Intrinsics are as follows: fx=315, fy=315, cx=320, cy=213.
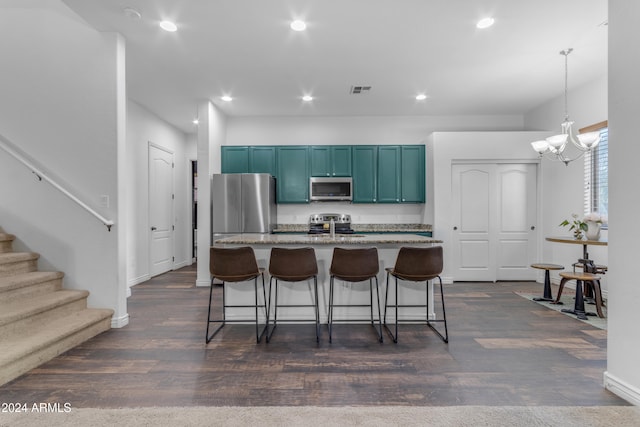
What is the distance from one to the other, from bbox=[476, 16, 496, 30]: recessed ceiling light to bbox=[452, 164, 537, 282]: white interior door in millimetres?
2633

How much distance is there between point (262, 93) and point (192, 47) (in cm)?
142

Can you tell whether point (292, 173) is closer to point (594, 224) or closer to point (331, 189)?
point (331, 189)

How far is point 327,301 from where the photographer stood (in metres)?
3.33

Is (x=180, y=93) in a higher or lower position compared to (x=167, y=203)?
higher

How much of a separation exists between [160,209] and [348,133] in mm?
3772

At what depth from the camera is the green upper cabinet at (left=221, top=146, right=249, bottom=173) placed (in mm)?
5566

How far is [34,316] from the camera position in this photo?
2.64 metres

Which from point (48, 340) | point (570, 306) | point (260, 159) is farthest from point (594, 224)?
point (48, 340)

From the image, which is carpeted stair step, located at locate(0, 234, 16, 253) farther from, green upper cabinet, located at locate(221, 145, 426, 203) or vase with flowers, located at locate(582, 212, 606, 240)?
vase with flowers, located at locate(582, 212, 606, 240)

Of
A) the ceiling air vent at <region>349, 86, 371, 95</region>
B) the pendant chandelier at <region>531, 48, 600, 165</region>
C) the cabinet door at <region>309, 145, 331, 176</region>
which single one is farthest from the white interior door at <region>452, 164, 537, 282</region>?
the cabinet door at <region>309, 145, 331, 176</region>

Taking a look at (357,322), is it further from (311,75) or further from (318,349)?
(311,75)

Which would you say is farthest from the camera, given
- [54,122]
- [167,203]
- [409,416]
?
[167,203]

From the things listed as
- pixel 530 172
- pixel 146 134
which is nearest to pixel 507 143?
pixel 530 172

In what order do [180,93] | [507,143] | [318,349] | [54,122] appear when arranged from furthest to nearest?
1. [507,143]
2. [180,93]
3. [54,122]
4. [318,349]
